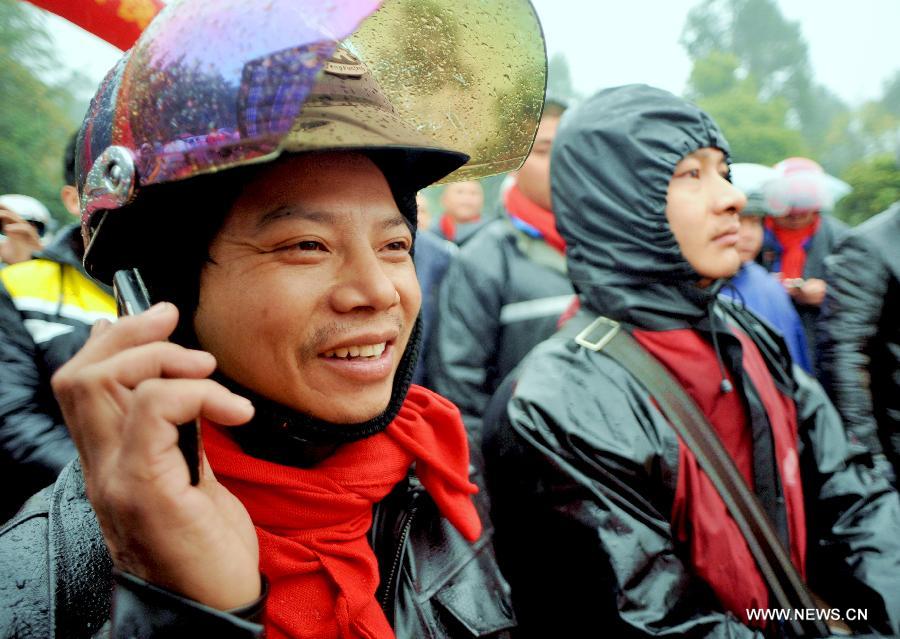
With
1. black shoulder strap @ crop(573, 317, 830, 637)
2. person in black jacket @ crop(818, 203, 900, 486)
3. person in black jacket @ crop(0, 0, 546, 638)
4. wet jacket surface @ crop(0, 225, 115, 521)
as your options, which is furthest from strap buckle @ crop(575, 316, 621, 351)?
wet jacket surface @ crop(0, 225, 115, 521)

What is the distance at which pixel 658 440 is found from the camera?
192 centimetres

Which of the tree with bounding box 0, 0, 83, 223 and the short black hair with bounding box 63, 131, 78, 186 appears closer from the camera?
the short black hair with bounding box 63, 131, 78, 186

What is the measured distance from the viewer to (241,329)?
124 centimetres

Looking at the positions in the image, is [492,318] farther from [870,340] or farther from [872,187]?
[872,187]

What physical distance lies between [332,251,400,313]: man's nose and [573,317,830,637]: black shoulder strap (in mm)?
1100

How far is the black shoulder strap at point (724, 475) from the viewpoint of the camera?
1.86 m

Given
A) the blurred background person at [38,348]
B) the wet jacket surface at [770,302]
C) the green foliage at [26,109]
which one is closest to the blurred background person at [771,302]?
the wet jacket surface at [770,302]

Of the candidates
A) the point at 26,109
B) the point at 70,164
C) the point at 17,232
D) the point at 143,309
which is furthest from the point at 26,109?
the point at 143,309

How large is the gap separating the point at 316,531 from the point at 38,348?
167 cm

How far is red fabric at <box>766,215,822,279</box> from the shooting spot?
15.8ft

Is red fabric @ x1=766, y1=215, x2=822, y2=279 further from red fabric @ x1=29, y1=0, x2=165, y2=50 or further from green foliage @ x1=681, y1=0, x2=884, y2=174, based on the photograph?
green foliage @ x1=681, y1=0, x2=884, y2=174

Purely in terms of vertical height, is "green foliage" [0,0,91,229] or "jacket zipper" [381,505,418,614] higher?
"jacket zipper" [381,505,418,614]

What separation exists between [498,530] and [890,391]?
2067 millimetres

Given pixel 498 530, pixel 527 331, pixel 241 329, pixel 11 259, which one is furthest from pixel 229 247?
pixel 11 259
